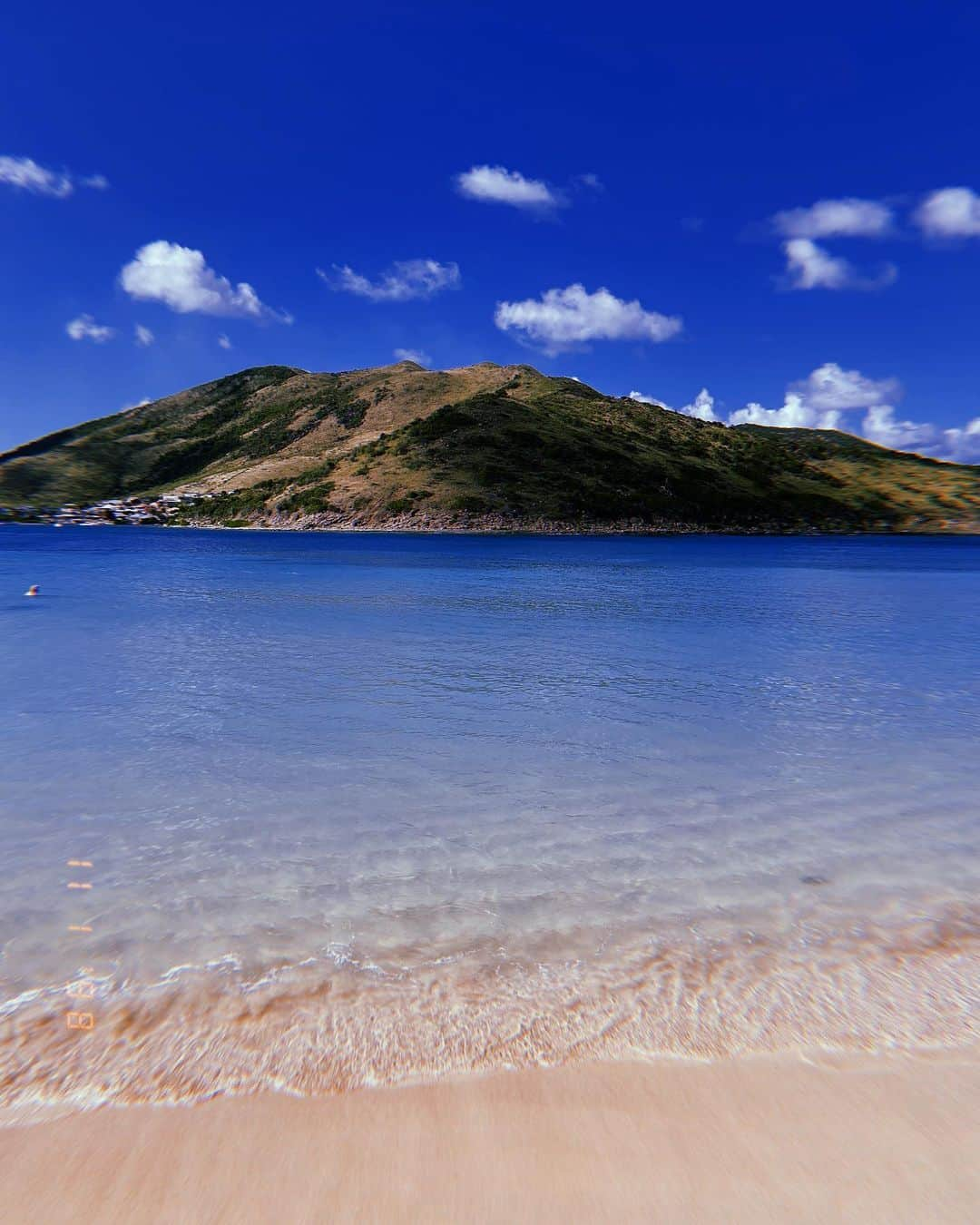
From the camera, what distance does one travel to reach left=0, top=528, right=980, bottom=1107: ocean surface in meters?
4.29

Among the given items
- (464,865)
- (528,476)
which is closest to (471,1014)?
(464,865)

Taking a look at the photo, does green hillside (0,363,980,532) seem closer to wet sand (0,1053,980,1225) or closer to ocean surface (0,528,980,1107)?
ocean surface (0,528,980,1107)

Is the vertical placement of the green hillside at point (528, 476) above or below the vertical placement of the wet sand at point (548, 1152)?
above

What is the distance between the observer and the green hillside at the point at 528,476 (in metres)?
127

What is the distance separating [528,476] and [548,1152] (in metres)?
A: 131

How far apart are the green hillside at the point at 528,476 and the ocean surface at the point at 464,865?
4187 inches

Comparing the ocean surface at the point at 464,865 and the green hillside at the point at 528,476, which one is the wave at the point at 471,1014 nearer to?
the ocean surface at the point at 464,865

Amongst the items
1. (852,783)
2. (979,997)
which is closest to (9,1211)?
(979,997)

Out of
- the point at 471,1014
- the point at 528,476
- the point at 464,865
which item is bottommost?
the point at 464,865

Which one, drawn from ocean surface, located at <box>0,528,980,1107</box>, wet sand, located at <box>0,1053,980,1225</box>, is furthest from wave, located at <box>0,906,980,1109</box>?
wet sand, located at <box>0,1053,980,1225</box>

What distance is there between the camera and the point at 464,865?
6664mm

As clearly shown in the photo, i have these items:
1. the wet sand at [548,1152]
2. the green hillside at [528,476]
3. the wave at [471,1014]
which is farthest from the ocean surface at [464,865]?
the green hillside at [528,476]

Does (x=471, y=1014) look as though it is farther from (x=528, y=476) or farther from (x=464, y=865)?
(x=528, y=476)

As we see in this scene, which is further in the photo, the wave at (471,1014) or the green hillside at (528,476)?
the green hillside at (528,476)
